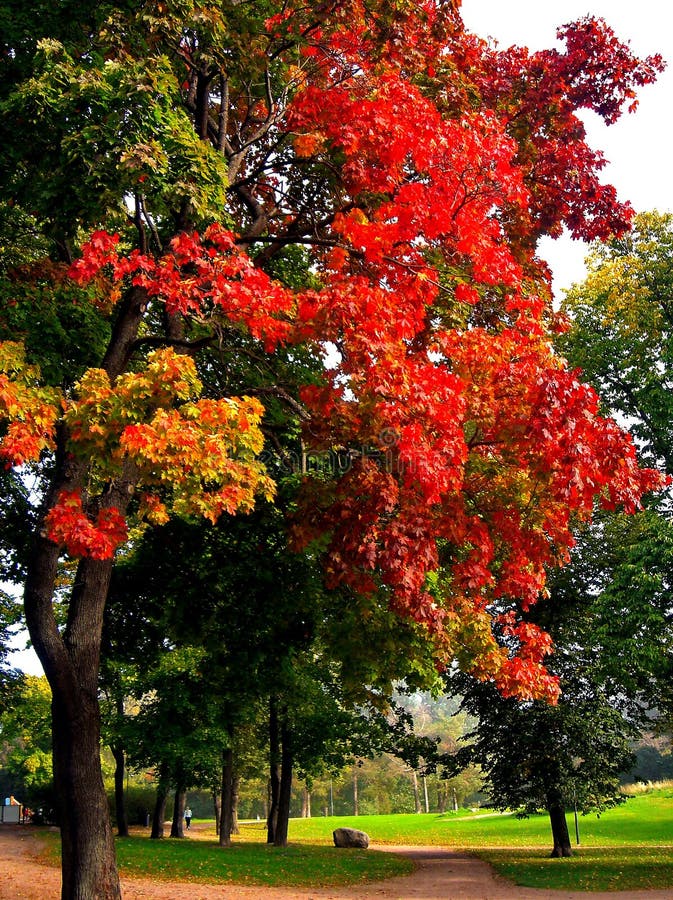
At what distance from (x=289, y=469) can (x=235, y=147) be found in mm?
5205

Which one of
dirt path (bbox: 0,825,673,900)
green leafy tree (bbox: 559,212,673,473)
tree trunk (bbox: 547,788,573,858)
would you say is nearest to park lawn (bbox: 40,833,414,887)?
dirt path (bbox: 0,825,673,900)

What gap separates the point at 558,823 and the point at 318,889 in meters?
11.4

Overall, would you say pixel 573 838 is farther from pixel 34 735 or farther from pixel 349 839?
pixel 34 735

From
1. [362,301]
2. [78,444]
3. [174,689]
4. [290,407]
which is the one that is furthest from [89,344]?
[174,689]

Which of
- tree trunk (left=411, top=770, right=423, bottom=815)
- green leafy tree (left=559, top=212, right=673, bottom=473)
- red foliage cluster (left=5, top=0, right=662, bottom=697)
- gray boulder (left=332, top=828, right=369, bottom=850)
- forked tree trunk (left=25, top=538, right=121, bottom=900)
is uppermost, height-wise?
green leafy tree (left=559, top=212, right=673, bottom=473)

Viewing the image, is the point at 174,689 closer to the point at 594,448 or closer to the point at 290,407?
the point at 290,407

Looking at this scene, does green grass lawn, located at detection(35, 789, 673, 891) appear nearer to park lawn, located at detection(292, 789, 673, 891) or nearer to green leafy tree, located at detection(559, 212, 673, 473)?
park lawn, located at detection(292, 789, 673, 891)

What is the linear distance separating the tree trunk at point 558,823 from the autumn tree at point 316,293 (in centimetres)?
1407

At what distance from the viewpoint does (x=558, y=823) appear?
2461 centimetres

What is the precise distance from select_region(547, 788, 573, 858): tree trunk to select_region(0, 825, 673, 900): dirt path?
2885 mm

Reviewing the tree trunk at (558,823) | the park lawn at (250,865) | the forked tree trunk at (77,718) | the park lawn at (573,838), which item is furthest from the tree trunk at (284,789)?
the forked tree trunk at (77,718)

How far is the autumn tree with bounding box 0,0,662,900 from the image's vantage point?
7.66 metres

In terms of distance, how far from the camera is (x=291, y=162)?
36.7 ft

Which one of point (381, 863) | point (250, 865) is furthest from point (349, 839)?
point (250, 865)
